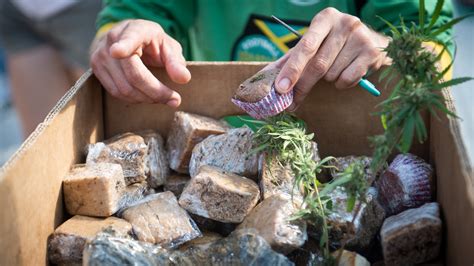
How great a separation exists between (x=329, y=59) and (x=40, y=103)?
81.6 inches

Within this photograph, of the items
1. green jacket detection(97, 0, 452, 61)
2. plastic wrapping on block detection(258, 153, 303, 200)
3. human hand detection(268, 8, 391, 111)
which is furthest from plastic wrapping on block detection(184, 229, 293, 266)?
green jacket detection(97, 0, 452, 61)

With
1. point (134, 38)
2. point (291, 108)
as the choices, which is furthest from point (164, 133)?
point (291, 108)

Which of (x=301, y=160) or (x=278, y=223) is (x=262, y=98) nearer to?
(x=301, y=160)

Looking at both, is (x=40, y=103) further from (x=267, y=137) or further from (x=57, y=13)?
(x=267, y=137)

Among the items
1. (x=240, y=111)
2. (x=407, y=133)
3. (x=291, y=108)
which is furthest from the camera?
(x=240, y=111)

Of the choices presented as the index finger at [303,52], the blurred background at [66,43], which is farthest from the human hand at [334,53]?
the blurred background at [66,43]

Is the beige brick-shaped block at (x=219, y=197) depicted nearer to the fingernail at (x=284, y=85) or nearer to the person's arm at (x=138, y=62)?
the fingernail at (x=284, y=85)

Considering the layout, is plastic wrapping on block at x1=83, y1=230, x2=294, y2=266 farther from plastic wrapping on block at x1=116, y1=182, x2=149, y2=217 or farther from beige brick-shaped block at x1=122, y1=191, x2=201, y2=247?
plastic wrapping on block at x1=116, y1=182, x2=149, y2=217

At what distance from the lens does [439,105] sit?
906 millimetres

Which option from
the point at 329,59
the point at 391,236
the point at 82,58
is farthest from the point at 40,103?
the point at 391,236

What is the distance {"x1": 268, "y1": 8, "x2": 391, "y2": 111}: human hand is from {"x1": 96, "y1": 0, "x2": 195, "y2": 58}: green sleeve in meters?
0.74

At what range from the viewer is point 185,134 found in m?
1.45

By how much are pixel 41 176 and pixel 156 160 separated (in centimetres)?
30

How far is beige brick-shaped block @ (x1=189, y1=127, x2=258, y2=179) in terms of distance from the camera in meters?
1.35
